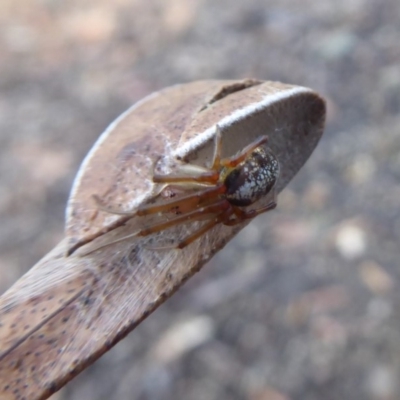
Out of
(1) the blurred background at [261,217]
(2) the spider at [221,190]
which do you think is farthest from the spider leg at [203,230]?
(1) the blurred background at [261,217]

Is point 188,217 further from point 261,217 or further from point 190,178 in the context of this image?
point 261,217

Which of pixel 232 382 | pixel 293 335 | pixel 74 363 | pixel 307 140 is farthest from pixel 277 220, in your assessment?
pixel 74 363

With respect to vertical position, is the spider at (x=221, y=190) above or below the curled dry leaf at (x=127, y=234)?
below

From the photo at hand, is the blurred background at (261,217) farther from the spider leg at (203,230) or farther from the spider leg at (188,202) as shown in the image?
the spider leg at (203,230)

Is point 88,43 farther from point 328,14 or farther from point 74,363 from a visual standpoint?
point 74,363

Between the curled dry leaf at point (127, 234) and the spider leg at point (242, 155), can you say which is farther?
the spider leg at point (242, 155)

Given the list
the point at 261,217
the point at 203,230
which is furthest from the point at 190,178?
the point at 261,217
